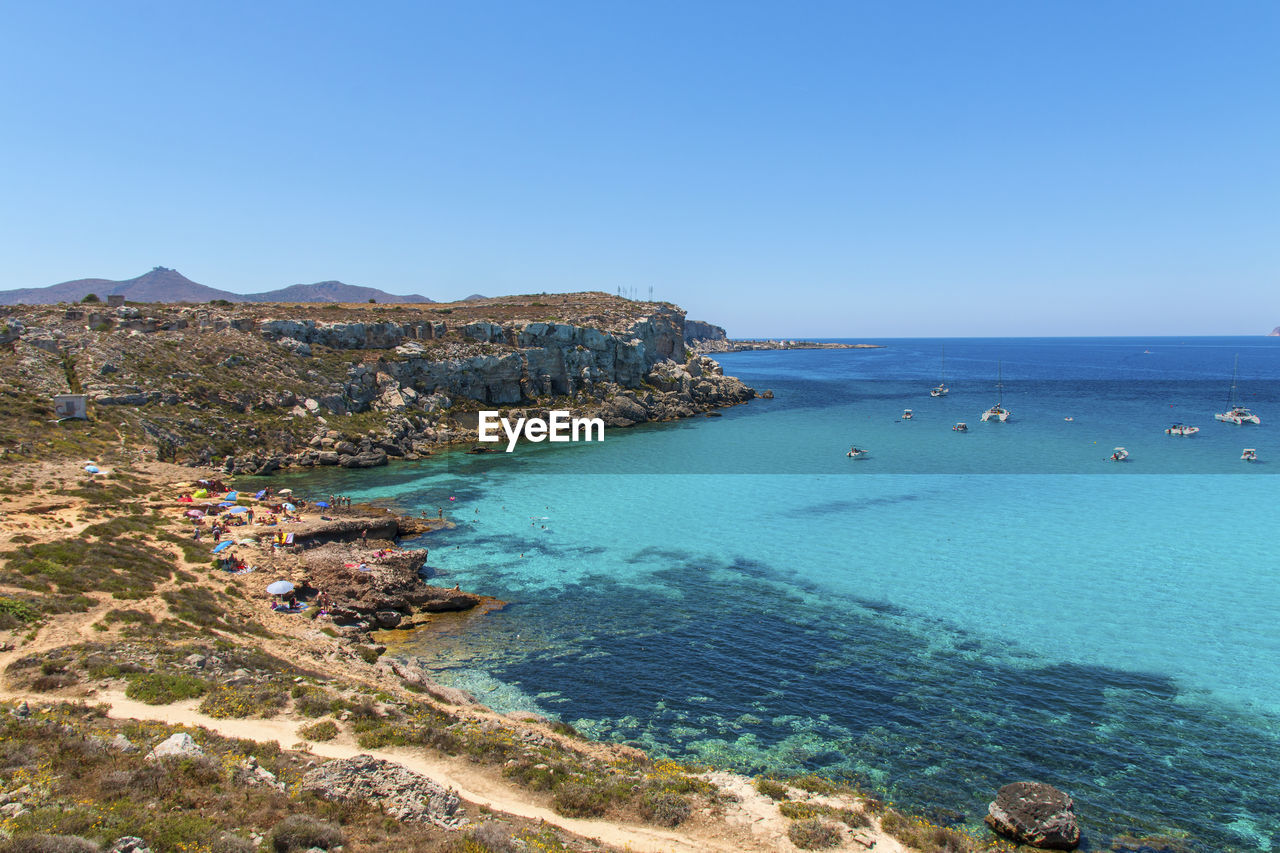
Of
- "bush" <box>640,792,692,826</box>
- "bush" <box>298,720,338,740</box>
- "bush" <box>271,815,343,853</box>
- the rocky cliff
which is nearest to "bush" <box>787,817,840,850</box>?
"bush" <box>640,792,692,826</box>

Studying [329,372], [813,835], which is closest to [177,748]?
[813,835]

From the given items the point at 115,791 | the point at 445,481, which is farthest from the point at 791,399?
the point at 115,791

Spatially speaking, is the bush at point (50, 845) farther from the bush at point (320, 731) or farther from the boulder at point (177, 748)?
the bush at point (320, 731)

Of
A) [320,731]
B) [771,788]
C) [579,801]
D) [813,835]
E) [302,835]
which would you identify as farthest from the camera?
[320,731]

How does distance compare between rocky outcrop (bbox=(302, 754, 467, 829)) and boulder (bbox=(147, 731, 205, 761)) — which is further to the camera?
boulder (bbox=(147, 731, 205, 761))

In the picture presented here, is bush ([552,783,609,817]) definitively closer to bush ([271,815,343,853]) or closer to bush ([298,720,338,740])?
bush ([271,815,343,853])

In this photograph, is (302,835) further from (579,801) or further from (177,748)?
(579,801)

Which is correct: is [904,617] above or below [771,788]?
below

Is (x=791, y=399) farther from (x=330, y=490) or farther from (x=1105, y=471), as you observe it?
(x=330, y=490)
